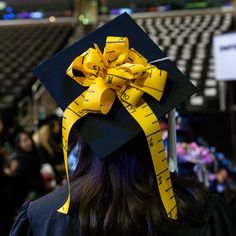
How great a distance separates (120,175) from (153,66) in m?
0.32

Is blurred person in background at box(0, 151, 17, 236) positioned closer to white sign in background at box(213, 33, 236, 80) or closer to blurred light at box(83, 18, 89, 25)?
white sign in background at box(213, 33, 236, 80)

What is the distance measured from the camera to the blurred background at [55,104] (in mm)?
3210

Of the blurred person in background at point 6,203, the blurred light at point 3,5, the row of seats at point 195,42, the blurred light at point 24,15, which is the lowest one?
the row of seats at point 195,42

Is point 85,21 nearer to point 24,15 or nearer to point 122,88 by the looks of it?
point 24,15

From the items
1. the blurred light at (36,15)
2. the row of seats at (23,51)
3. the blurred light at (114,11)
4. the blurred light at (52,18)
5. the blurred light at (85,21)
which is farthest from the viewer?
the blurred light at (36,15)

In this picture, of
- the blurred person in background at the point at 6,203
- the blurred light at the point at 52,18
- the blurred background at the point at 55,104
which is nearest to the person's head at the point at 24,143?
the blurred background at the point at 55,104

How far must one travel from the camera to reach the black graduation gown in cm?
124

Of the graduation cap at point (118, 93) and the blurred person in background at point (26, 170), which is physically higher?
the graduation cap at point (118, 93)

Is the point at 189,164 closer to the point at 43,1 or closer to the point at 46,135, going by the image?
the point at 46,135

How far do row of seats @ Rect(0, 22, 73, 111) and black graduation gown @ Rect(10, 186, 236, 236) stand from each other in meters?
6.73

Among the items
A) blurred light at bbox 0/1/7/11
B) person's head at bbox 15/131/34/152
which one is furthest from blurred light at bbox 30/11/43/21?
person's head at bbox 15/131/34/152

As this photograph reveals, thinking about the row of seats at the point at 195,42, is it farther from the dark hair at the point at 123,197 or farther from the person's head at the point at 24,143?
the dark hair at the point at 123,197

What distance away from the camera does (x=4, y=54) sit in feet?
39.0

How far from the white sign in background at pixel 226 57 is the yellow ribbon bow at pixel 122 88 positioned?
3.58 metres
